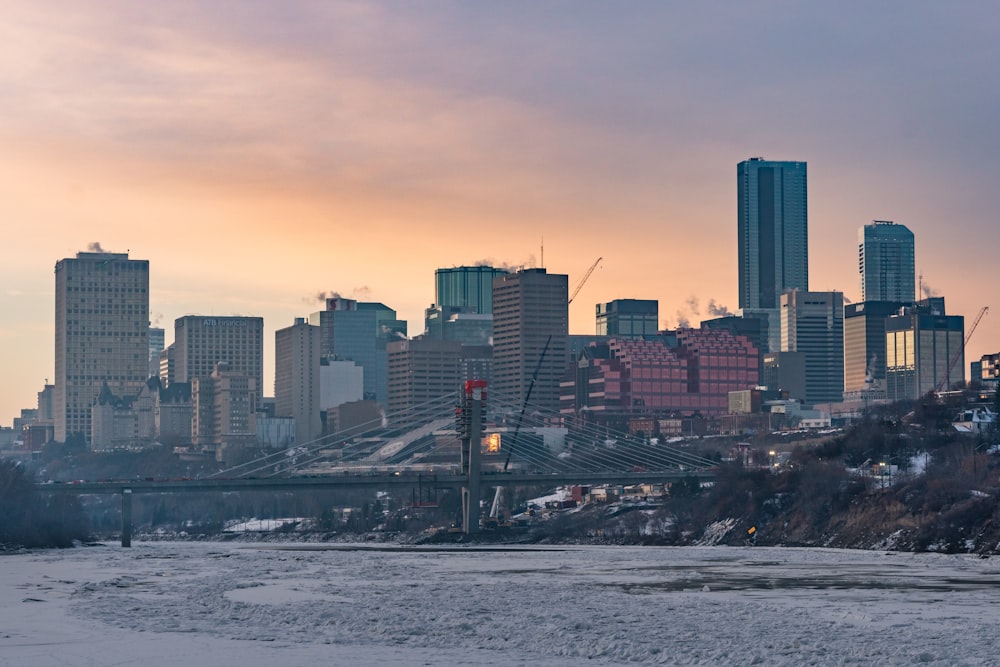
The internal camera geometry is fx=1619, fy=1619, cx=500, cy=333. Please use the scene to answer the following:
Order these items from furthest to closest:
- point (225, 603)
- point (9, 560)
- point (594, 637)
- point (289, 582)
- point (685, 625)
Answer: point (9, 560) → point (289, 582) → point (225, 603) → point (685, 625) → point (594, 637)

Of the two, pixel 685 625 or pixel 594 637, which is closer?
pixel 594 637

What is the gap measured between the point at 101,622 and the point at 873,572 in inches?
2288

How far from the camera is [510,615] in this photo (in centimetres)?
7694

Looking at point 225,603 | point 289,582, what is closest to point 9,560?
point 289,582

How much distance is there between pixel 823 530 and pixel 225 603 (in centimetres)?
11217

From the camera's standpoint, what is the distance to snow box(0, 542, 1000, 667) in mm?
62031

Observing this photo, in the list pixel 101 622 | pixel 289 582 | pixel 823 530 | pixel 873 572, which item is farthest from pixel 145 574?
pixel 823 530

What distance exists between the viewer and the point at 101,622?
76188 millimetres

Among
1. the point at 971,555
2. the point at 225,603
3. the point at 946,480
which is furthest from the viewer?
the point at 946,480

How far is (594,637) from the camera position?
66938mm

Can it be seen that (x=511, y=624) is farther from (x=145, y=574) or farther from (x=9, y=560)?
(x=9, y=560)

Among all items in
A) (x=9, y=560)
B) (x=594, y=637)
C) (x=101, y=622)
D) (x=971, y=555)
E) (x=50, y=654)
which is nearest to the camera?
(x=50, y=654)

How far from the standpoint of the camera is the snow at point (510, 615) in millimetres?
62031

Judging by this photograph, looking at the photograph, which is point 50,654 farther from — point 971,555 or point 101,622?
point 971,555
